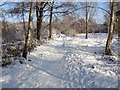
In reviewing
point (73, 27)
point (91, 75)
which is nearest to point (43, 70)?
point (91, 75)

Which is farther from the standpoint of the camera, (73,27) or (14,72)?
(73,27)

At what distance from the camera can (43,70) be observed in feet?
15.7

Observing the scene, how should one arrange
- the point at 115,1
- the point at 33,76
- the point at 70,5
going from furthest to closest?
the point at 70,5 → the point at 115,1 → the point at 33,76

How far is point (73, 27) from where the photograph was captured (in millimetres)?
38938

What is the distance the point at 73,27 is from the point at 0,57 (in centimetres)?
3482

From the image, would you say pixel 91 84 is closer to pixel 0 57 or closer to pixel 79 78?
pixel 79 78

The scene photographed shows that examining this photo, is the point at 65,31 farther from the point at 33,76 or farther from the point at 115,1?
the point at 33,76

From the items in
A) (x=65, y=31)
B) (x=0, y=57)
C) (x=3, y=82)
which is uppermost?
(x=65, y=31)

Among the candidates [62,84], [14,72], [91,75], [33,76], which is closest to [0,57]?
[14,72]

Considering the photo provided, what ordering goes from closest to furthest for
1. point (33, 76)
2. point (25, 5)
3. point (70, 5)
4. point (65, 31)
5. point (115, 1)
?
point (33, 76) < point (115, 1) < point (25, 5) < point (70, 5) < point (65, 31)

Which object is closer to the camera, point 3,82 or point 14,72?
point 3,82

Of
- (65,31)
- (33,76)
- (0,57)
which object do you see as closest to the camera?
(33,76)

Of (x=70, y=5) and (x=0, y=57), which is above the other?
(x=70, y=5)

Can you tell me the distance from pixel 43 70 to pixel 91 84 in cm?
234
